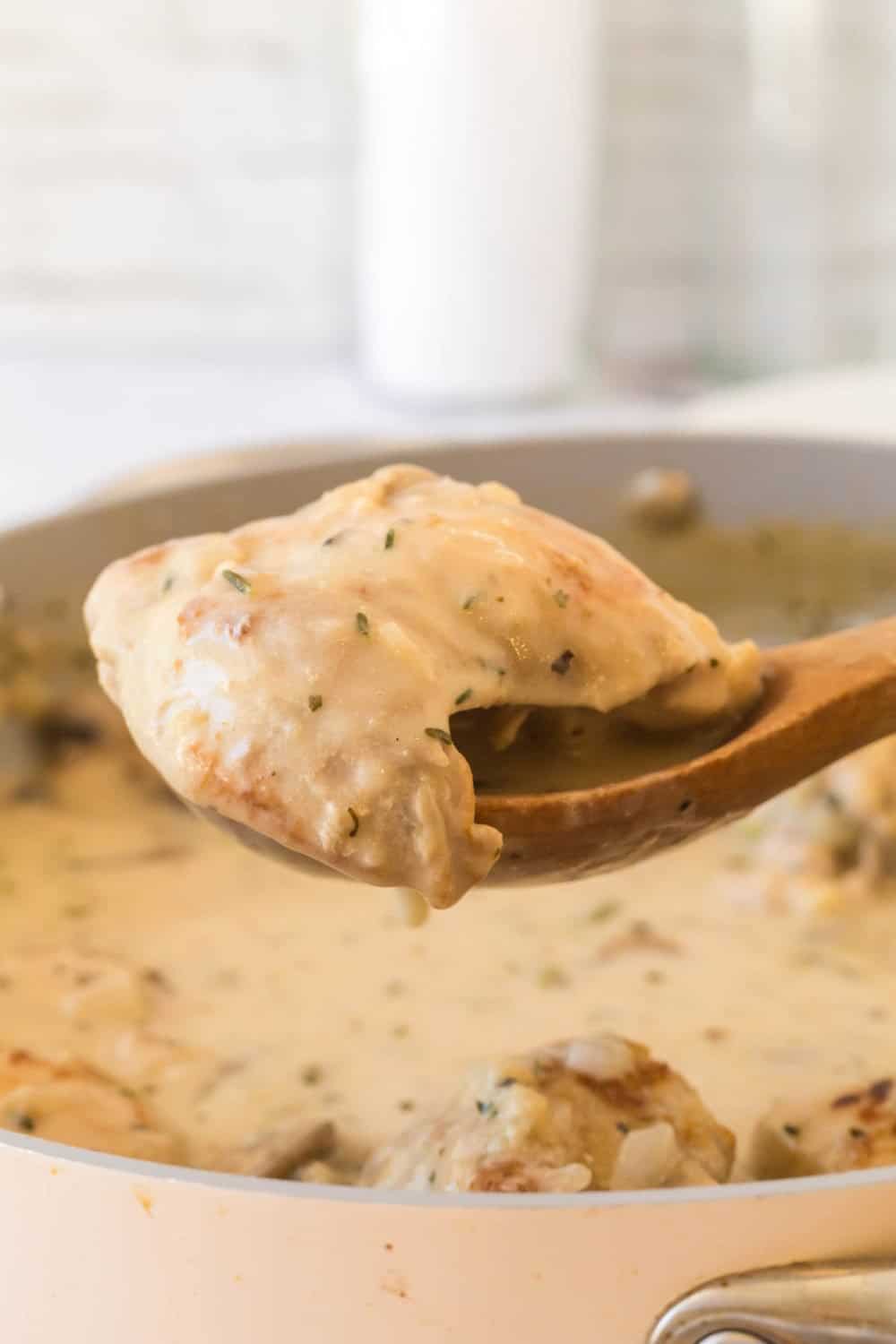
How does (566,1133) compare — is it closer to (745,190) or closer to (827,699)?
(827,699)

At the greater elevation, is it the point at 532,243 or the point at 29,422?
the point at 532,243

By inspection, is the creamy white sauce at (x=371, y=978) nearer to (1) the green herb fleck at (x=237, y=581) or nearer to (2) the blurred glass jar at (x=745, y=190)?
(1) the green herb fleck at (x=237, y=581)

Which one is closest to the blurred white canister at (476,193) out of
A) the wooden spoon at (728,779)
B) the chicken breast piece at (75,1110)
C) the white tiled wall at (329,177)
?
the white tiled wall at (329,177)

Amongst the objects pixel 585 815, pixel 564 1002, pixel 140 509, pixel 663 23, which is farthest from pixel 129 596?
pixel 663 23

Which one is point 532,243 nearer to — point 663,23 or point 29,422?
point 663,23

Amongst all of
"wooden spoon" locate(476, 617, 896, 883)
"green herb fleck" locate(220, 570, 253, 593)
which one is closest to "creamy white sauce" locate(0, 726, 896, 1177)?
"wooden spoon" locate(476, 617, 896, 883)
